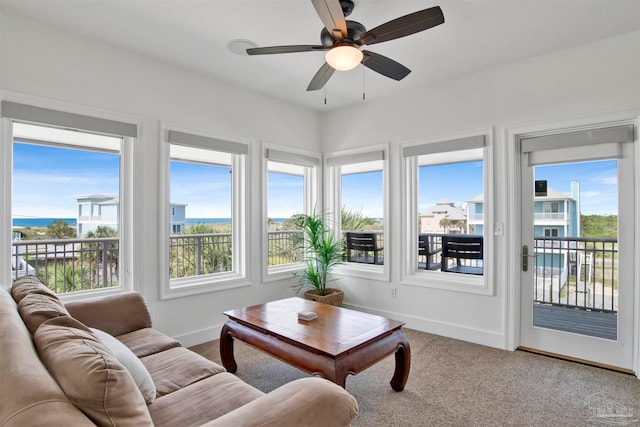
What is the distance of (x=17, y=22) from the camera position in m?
2.48

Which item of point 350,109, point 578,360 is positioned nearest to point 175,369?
point 578,360

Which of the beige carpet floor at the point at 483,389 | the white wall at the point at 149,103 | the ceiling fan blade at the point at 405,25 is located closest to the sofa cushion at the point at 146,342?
the beige carpet floor at the point at 483,389

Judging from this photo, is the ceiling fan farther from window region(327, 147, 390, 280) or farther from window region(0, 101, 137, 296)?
window region(327, 147, 390, 280)

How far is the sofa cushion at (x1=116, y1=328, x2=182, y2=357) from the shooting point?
2.06 metres

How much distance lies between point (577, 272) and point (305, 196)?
10.2ft

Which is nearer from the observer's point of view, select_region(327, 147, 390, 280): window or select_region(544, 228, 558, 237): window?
select_region(544, 228, 558, 237): window

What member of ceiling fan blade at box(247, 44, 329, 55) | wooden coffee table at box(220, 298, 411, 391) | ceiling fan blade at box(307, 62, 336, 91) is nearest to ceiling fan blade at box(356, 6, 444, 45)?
ceiling fan blade at box(247, 44, 329, 55)

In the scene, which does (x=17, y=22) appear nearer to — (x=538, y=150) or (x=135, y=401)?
(x=135, y=401)

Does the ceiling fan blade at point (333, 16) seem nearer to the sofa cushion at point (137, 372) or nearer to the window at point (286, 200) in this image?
the sofa cushion at point (137, 372)

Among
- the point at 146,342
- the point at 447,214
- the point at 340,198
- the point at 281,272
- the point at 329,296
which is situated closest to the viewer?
the point at 146,342

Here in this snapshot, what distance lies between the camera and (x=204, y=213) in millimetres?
3717

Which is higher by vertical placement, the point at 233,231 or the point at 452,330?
the point at 233,231

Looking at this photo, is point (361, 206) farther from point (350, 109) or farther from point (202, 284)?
point (202, 284)

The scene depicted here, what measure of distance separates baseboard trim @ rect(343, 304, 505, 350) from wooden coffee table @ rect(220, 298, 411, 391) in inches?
53.0
